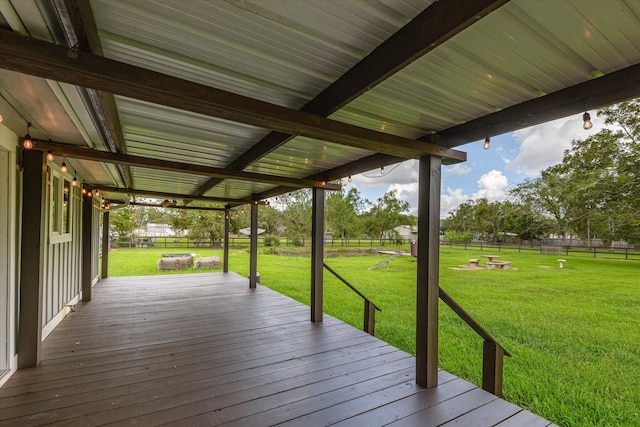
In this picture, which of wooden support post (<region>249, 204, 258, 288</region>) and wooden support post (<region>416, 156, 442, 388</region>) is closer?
wooden support post (<region>416, 156, 442, 388</region>)

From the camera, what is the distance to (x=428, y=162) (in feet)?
8.99

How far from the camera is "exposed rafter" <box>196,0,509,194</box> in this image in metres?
1.14

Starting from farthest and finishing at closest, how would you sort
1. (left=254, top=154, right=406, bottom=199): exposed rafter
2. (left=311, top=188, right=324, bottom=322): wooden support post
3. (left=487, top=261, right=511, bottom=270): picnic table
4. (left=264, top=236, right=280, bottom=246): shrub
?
1. (left=264, top=236, right=280, bottom=246): shrub
2. (left=487, top=261, right=511, bottom=270): picnic table
3. (left=311, top=188, right=324, bottom=322): wooden support post
4. (left=254, top=154, right=406, bottom=199): exposed rafter

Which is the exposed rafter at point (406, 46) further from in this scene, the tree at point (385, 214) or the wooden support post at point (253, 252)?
the tree at point (385, 214)

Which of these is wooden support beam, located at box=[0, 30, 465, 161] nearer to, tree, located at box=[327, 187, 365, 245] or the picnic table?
the picnic table

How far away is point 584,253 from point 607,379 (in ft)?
62.1

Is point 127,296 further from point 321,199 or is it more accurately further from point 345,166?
point 345,166

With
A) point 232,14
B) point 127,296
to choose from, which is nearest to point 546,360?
point 232,14

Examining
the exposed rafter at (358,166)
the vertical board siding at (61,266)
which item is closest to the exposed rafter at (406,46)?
the exposed rafter at (358,166)

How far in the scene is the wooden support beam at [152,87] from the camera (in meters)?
1.23

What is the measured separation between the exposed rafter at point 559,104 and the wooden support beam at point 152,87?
0.90 m

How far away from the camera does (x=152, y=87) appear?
1.46 m

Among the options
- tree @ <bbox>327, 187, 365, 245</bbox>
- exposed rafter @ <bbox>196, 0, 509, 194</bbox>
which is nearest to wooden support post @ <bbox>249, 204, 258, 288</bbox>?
exposed rafter @ <bbox>196, 0, 509, 194</bbox>

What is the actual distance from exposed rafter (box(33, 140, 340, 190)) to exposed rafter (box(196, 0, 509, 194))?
214cm
